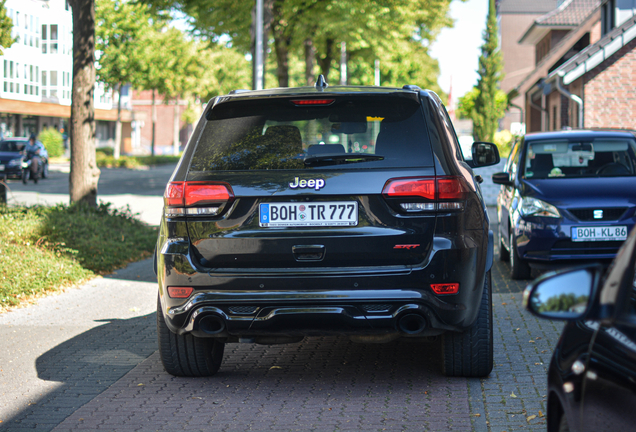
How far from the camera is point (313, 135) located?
4.60m

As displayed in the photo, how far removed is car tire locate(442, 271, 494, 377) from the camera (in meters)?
4.83

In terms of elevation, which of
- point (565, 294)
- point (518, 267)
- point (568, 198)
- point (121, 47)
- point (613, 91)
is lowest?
point (518, 267)

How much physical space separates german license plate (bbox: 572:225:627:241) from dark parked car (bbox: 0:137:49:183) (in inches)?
985

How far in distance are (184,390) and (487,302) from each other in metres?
1.93

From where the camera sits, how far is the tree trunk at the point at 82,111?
12273mm

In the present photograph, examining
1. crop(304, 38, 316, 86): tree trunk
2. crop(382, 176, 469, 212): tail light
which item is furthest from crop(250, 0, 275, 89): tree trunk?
crop(382, 176, 469, 212): tail light

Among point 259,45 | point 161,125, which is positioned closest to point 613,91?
point 259,45

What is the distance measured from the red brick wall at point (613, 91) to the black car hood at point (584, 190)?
17.2 metres

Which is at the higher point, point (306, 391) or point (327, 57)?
point (327, 57)

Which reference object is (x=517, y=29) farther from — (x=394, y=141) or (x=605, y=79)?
(x=394, y=141)

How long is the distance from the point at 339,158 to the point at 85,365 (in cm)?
249

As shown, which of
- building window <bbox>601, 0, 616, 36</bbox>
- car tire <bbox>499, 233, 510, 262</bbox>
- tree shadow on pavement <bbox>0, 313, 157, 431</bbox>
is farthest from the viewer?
building window <bbox>601, 0, 616, 36</bbox>

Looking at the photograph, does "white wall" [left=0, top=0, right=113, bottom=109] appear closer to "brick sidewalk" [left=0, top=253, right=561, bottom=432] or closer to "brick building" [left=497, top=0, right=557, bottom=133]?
"brick sidewalk" [left=0, top=253, right=561, bottom=432]

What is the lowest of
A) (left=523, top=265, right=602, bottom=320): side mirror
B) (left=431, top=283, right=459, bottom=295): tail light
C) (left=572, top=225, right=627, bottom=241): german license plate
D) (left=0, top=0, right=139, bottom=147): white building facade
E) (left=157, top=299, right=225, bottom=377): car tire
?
(left=157, top=299, right=225, bottom=377): car tire
